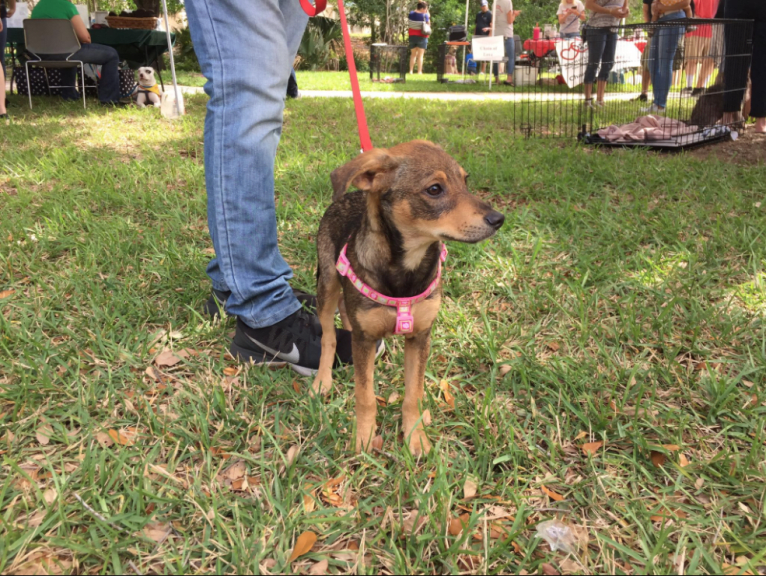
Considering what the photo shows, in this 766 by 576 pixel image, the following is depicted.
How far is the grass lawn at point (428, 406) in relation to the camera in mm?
1812

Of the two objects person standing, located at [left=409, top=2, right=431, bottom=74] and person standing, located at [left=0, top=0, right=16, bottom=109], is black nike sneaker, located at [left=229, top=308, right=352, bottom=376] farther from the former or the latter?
person standing, located at [left=409, top=2, right=431, bottom=74]

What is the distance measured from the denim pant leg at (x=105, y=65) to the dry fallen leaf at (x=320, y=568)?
10757mm

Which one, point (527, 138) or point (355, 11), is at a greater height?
point (355, 11)

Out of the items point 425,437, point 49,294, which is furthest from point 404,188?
point 49,294

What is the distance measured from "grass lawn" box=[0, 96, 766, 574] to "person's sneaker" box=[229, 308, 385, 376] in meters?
0.09

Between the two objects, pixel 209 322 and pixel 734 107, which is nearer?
pixel 209 322

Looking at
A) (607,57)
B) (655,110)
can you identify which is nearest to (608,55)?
(607,57)

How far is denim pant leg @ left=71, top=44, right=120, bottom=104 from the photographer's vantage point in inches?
400

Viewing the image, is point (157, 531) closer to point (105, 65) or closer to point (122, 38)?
point (105, 65)

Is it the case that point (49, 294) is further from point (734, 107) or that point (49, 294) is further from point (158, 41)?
point (158, 41)

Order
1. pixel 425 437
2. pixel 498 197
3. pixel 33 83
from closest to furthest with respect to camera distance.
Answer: pixel 425 437
pixel 498 197
pixel 33 83

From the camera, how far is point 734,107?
282 inches

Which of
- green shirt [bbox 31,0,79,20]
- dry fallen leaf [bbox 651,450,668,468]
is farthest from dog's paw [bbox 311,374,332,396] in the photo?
green shirt [bbox 31,0,79,20]

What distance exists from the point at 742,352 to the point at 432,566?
202 centimetres
